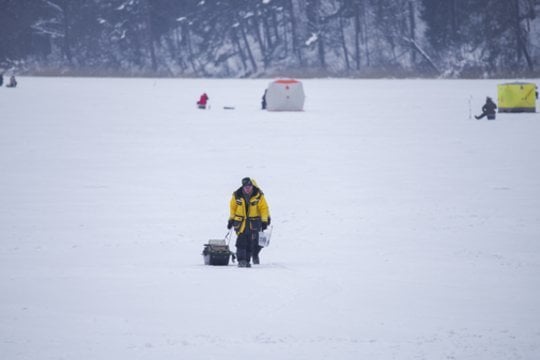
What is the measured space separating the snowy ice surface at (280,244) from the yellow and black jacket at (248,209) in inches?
26.7

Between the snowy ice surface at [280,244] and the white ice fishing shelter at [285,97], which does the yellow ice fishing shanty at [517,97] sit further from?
the white ice fishing shelter at [285,97]

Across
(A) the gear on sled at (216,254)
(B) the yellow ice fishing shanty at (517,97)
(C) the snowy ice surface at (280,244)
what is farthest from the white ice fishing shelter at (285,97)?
(A) the gear on sled at (216,254)

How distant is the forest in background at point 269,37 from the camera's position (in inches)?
3713

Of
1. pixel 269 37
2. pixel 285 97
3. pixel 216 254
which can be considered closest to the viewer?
pixel 216 254

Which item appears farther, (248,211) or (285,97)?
(285,97)

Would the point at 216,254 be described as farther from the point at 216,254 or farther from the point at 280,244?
the point at 280,244

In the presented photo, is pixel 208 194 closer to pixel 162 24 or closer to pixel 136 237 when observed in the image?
pixel 136 237

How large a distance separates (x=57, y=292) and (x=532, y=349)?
524cm

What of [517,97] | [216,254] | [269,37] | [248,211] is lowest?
[216,254]

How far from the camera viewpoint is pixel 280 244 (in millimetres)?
15133

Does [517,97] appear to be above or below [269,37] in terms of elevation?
below

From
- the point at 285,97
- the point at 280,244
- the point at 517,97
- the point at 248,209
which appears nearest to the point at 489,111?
the point at 517,97

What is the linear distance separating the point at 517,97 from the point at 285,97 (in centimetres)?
1081

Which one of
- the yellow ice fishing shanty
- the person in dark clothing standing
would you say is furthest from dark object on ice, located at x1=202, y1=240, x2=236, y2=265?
the yellow ice fishing shanty
